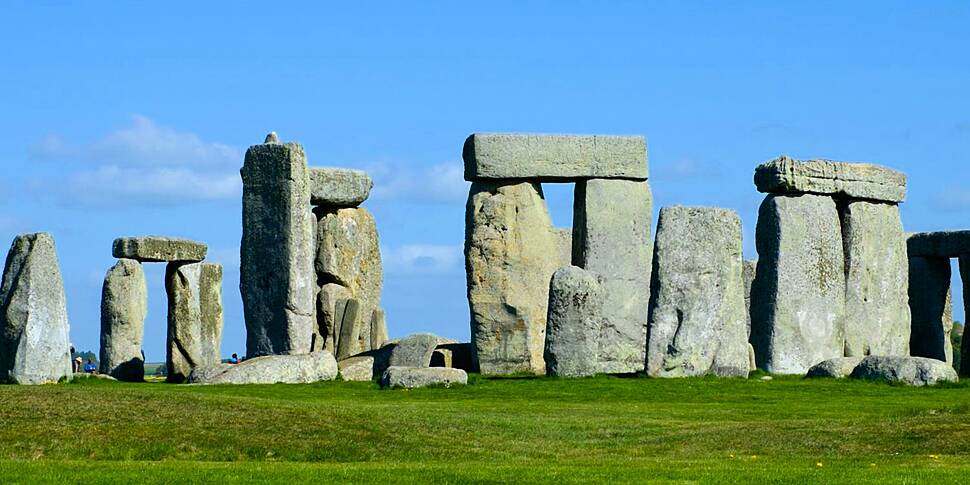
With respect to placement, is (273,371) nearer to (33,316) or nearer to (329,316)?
(33,316)

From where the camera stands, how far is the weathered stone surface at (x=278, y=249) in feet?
105

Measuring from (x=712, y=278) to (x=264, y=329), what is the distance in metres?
7.34

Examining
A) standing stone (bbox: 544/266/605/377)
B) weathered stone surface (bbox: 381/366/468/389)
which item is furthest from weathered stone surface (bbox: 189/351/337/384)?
standing stone (bbox: 544/266/605/377)

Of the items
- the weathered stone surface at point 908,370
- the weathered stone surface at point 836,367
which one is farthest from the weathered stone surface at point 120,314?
the weathered stone surface at point 908,370

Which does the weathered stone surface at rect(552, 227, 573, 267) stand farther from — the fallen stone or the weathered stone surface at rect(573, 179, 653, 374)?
the fallen stone

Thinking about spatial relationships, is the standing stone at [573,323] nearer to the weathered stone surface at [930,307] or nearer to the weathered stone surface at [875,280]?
the weathered stone surface at [875,280]

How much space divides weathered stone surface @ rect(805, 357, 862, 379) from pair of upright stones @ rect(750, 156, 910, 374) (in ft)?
6.77

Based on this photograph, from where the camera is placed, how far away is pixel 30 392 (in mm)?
23703

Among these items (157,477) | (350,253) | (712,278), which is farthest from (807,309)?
(157,477)

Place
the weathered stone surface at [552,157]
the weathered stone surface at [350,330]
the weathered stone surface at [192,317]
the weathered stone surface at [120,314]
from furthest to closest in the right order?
the weathered stone surface at [120,314], the weathered stone surface at [350,330], the weathered stone surface at [552,157], the weathered stone surface at [192,317]

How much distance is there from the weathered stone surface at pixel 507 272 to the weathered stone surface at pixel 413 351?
2.00 m

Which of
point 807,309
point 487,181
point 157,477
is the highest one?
point 487,181

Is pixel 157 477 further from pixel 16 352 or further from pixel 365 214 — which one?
pixel 365 214

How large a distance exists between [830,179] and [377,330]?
323 inches
